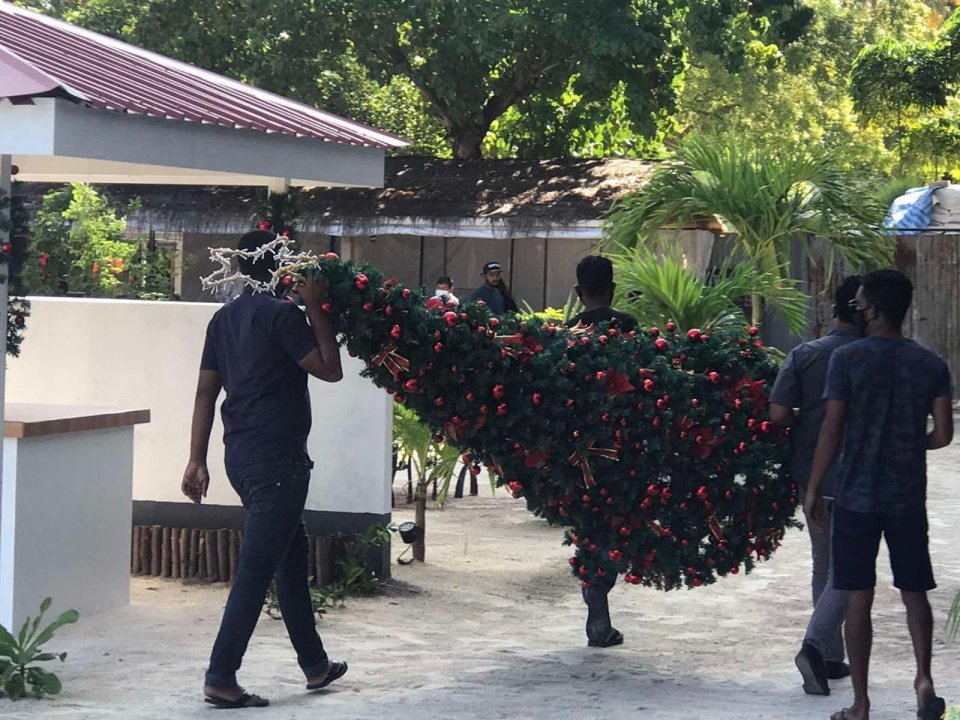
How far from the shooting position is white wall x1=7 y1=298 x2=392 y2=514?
8320 millimetres

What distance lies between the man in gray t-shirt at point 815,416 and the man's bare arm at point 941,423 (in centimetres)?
50

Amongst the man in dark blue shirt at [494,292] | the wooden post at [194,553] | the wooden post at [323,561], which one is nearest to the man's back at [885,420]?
the wooden post at [323,561]

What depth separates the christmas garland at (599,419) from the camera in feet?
18.3

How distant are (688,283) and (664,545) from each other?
8.25ft

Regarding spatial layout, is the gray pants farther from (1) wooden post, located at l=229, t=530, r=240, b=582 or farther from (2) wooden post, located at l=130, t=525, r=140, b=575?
(2) wooden post, located at l=130, t=525, r=140, b=575

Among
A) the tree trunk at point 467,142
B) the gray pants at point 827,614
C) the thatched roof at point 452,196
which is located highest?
the tree trunk at point 467,142

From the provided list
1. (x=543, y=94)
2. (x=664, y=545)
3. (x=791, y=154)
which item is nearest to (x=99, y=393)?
(x=664, y=545)

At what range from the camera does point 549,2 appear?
716 inches

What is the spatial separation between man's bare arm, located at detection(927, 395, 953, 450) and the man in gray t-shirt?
50 cm

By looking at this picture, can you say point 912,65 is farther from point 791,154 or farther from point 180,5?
point 180,5

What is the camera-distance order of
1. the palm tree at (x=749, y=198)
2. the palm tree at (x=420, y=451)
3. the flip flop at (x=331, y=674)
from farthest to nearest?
the palm tree at (x=749, y=198) < the palm tree at (x=420, y=451) < the flip flop at (x=331, y=674)

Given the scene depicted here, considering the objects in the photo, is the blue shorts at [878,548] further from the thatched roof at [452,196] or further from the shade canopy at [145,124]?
the thatched roof at [452,196]

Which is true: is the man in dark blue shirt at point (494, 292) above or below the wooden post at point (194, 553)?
above

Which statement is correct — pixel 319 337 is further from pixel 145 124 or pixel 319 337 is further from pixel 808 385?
pixel 808 385
